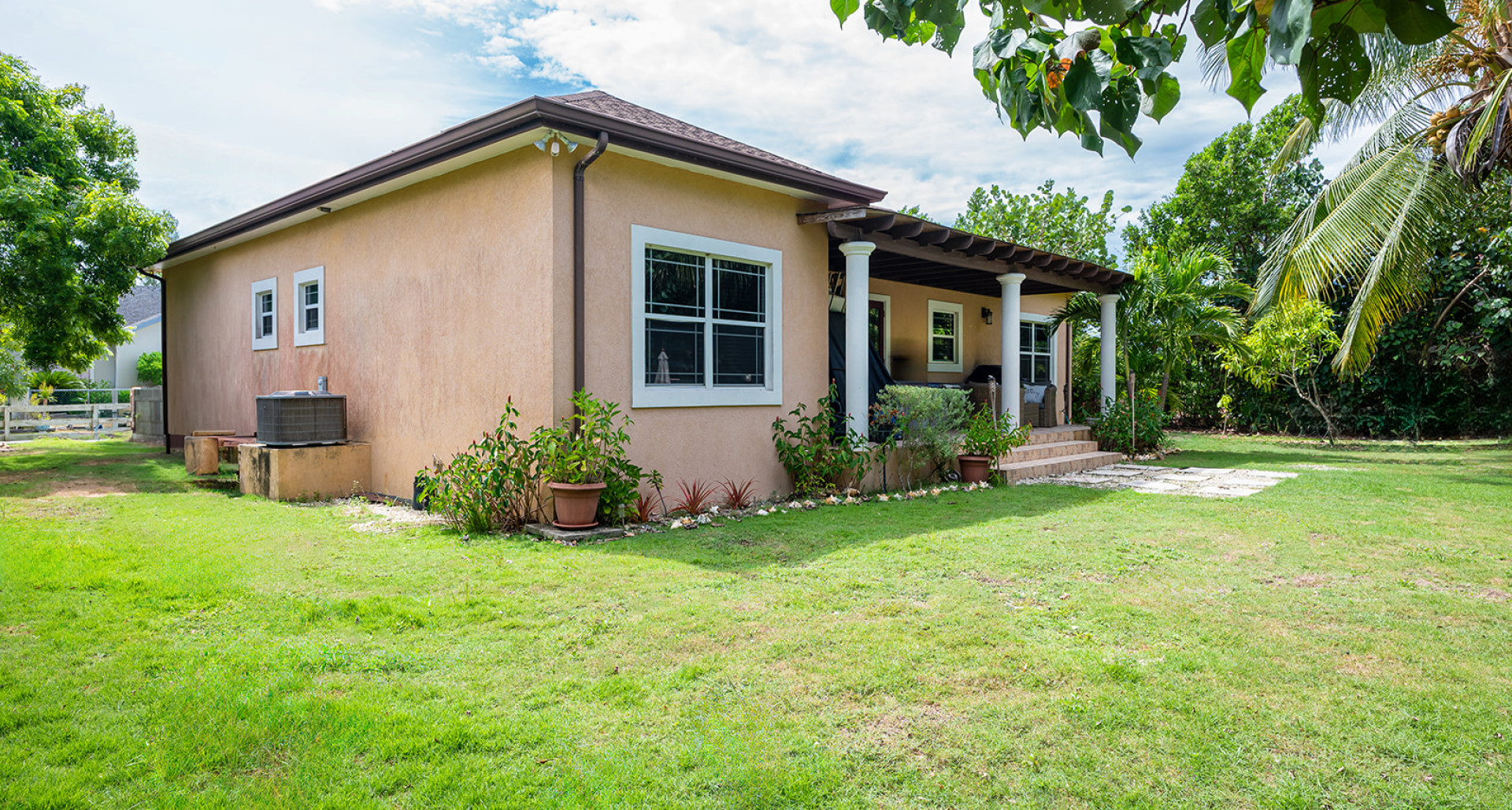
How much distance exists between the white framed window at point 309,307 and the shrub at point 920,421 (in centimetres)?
670

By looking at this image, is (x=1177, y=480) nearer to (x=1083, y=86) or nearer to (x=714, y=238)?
(x=714, y=238)

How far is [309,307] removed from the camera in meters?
9.90

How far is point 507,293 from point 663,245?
1450mm

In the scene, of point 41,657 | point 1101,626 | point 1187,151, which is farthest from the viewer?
point 1187,151

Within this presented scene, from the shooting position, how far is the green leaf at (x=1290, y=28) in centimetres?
142

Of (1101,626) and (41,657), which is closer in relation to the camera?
(41,657)

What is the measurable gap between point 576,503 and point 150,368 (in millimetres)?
27128

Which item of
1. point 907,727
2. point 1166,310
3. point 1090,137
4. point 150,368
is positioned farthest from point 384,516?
point 150,368

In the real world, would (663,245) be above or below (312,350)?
above

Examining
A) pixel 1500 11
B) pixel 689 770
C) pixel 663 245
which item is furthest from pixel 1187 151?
pixel 689 770

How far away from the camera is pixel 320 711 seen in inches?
109

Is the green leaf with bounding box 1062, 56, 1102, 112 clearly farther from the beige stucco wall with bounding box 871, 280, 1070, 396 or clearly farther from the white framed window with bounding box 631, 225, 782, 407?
the beige stucco wall with bounding box 871, 280, 1070, 396

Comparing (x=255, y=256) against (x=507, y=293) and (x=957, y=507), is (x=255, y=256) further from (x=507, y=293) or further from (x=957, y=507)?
(x=957, y=507)

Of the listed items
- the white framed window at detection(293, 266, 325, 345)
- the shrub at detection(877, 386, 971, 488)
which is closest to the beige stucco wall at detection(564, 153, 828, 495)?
the shrub at detection(877, 386, 971, 488)
